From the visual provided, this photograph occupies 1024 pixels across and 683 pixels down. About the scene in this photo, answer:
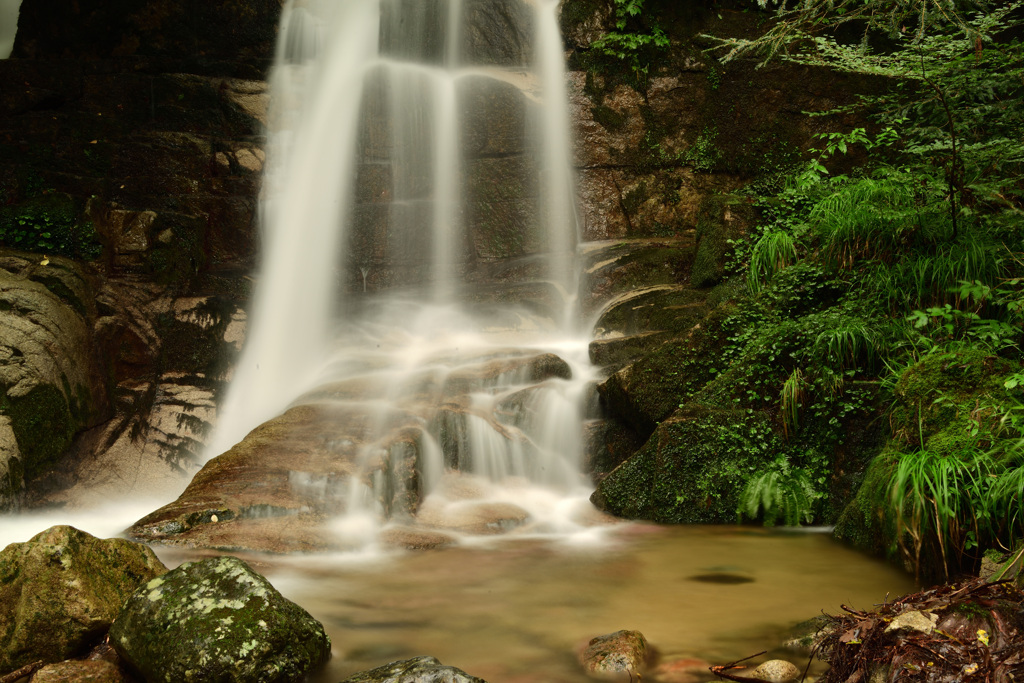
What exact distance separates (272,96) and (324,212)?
87.1 inches

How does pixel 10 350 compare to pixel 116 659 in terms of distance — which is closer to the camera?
pixel 116 659

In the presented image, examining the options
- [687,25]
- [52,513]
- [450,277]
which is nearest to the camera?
[52,513]

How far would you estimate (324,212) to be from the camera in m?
10.7

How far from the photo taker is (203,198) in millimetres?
10266

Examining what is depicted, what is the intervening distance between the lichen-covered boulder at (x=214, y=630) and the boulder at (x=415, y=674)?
1.07 ft

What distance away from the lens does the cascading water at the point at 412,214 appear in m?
8.77

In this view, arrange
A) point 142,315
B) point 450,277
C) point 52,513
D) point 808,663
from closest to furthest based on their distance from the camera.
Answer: point 808,663, point 52,513, point 142,315, point 450,277

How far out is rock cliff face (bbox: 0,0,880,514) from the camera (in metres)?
7.64

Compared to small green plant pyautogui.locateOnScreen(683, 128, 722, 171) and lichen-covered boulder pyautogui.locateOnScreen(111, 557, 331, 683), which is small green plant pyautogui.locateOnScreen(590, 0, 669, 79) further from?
lichen-covered boulder pyautogui.locateOnScreen(111, 557, 331, 683)

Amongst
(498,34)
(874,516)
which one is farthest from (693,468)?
(498,34)

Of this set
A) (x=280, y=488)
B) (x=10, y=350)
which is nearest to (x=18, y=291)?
(x=10, y=350)

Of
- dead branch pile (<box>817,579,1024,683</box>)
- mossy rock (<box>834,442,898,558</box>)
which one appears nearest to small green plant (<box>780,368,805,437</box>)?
mossy rock (<box>834,442,898,558</box>)

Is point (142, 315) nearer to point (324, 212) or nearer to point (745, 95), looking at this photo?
point (324, 212)

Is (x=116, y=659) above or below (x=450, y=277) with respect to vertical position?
below
